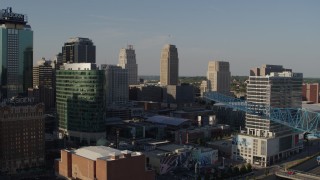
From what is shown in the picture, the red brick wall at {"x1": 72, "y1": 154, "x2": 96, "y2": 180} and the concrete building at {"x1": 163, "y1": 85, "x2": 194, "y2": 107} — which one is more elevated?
the concrete building at {"x1": 163, "y1": 85, "x2": 194, "y2": 107}

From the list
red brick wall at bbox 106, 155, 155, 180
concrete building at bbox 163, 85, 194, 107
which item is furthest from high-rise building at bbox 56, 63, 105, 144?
concrete building at bbox 163, 85, 194, 107

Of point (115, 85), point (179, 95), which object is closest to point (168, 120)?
point (115, 85)

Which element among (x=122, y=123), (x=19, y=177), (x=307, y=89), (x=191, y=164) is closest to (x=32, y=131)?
(x=19, y=177)

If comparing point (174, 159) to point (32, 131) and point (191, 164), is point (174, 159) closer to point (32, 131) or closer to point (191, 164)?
point (191, 164)

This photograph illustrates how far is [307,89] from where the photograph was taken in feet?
461

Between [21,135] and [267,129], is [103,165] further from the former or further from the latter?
[267,129]

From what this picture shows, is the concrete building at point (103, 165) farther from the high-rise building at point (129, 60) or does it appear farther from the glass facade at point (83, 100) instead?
the high-rise building at point (129, 60)

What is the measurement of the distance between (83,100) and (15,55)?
34.3 metres

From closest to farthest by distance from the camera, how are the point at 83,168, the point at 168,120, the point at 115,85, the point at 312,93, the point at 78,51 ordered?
the point at 83,168 < the point at 168,120 < the point at 115,85 < the point at 78,51 < the point at 312,93

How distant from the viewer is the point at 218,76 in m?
163

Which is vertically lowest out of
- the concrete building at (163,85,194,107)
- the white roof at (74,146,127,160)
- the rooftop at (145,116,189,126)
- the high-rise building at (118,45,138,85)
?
the rooftop at (145,116,189,126)

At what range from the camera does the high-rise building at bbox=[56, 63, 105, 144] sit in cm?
7369

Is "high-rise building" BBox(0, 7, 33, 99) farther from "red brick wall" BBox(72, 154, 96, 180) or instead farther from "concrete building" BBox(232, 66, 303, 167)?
"concrete building" BBox(232, 66, 303, 167)

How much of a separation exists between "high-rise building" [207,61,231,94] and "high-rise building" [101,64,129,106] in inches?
1810
